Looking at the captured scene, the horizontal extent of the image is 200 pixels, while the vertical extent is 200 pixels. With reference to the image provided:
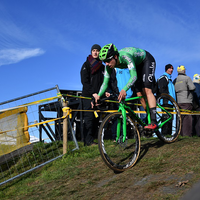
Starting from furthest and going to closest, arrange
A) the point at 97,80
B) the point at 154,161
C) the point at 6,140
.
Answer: the point at 97,80 < the point at 6,140 < the point at 154,161

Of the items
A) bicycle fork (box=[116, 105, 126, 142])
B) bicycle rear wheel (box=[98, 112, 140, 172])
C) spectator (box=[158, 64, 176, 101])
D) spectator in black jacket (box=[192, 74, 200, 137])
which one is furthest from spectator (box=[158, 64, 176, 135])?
bicycle fork (box=[116, 105, 126, 142])

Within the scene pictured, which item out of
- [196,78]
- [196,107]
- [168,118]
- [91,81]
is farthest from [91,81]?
[196,78]

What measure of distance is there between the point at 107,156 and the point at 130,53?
73.3 inches

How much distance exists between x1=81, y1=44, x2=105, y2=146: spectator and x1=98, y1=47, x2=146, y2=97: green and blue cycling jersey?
2224mm

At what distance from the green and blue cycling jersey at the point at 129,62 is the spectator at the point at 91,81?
2224 millimetres

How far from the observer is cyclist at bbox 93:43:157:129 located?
14.4 ft

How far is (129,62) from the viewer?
176 inches

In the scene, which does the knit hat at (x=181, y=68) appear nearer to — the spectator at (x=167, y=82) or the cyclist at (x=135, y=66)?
the spectator at (x=167, y=82)

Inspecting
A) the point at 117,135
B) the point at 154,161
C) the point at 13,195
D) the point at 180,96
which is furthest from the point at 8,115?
the point at 180,96

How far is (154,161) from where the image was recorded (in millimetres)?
4625

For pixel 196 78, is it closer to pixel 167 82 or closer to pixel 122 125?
pixel 167 82

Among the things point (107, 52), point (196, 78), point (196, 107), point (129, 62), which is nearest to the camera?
point (107, 52)

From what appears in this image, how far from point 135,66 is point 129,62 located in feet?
0.47

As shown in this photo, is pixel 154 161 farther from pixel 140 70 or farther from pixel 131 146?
A: pixel 140 70
